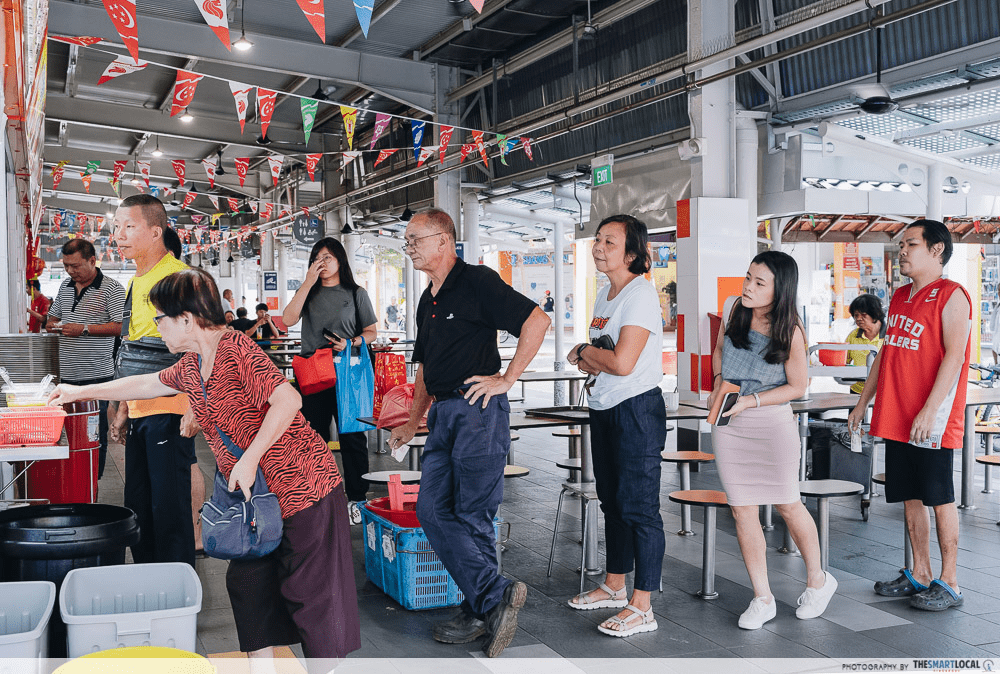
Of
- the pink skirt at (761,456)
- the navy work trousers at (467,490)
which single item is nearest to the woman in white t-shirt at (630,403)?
the pink skirt at (761,456)

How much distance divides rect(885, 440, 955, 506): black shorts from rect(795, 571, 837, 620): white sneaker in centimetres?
54

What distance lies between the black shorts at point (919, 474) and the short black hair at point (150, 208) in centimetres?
356

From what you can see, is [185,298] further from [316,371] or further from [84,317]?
[84,317]

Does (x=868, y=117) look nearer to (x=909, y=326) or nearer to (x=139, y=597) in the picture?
(x=909, y=326)

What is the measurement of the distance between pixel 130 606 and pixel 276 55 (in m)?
8.65

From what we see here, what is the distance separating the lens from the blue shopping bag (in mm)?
5668

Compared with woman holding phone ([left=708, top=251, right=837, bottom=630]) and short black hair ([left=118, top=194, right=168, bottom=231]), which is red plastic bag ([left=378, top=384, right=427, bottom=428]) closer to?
short black hair ([left=118, top=194, right=168, bottom=231])

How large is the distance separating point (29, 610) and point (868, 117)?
8083 millimetres

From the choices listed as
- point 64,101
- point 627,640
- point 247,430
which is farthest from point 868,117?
point 64,101

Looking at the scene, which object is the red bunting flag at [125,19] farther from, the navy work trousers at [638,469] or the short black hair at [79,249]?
the navy work trousers at [638,469]

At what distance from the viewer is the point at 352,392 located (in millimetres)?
5703

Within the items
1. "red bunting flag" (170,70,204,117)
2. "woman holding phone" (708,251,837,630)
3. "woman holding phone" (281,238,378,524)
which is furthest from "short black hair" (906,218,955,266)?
"red bunting flag" (170,70,204,117)

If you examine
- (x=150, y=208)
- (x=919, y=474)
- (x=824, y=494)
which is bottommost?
(x=824, y=494)

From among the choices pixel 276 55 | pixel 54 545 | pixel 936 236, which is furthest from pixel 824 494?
pixel 276 55
